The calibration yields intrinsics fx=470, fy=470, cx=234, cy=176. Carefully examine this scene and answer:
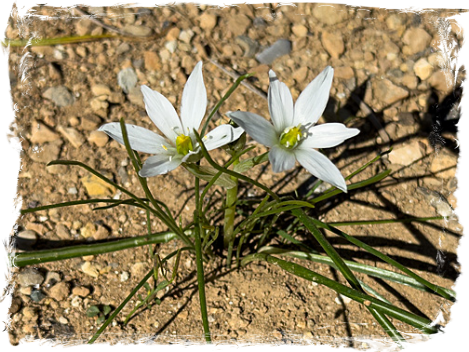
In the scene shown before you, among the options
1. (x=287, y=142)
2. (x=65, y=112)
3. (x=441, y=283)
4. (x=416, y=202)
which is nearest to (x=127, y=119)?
(x=65, y=112)

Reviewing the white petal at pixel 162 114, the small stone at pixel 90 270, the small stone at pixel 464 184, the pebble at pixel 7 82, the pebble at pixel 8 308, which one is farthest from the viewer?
the pebble at pixel 7 82

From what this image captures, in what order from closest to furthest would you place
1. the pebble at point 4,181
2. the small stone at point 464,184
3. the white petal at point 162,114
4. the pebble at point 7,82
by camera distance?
the white petal at point 162,114 < the pebble at point 4,181 < the small stone at point 464,184 < the pebble at point 7,82

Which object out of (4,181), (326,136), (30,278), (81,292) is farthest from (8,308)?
(326,136)

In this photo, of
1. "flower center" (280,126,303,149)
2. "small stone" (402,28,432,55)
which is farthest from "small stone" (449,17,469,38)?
"flower center" (280,126,303,149)

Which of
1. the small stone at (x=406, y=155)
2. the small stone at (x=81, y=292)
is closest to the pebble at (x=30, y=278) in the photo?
the small stone at (x=81, y=292)

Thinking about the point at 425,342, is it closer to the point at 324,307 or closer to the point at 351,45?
the point at 324,307

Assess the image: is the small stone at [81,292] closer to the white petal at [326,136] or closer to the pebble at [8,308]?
the pebble at [8,308]
